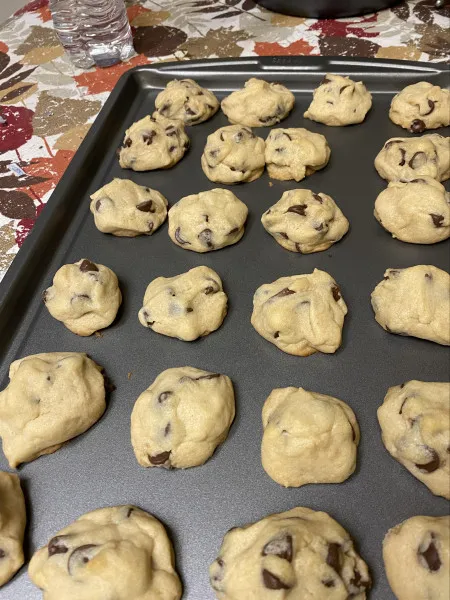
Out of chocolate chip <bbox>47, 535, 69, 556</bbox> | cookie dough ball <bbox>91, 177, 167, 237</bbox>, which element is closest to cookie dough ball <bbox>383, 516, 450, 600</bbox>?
chocolate chip <bbox>47, 535, 69, 556</bbox>

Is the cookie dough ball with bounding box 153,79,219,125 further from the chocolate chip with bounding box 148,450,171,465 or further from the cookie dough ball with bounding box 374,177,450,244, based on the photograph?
the chocolate chip with bounding box 148,450,171,465

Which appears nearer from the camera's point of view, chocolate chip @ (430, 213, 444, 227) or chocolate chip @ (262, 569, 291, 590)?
chocolate chip @ (262, 569, 291, 590)

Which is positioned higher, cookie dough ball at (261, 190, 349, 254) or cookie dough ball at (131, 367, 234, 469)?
cookie dough ball at (261, 190, 349, 254)

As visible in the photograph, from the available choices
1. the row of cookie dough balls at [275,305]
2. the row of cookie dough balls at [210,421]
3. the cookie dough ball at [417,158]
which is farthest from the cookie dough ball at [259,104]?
the row of cookie dough balls at [210,421]

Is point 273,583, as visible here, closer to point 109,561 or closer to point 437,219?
point 109,561

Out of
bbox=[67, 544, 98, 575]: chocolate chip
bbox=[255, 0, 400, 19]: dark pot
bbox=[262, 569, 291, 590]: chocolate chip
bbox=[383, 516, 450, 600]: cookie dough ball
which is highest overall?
bbox=[255, 0, 400, 19]: dark pot

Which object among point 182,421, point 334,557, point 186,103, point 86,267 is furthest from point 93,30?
point 334,557

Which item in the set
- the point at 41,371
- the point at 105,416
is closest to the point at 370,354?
the point at 105,416
